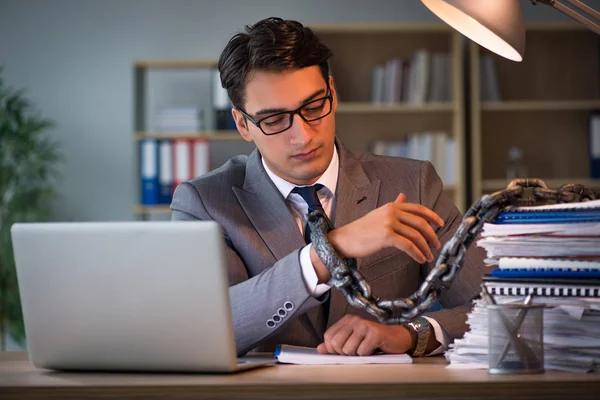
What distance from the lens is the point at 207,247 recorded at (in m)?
1.23

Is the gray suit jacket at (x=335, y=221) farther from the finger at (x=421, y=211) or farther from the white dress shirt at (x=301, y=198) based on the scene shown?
the finger at (x=421, y=211)

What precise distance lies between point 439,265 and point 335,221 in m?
0.70

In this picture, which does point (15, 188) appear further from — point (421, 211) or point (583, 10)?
point (583, 10)

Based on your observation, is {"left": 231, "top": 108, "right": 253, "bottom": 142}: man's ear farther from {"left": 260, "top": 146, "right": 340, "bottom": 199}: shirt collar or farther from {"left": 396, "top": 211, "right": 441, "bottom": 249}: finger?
{"left": 396, "top": 211, "right": 441, "bottom": 249}: finger

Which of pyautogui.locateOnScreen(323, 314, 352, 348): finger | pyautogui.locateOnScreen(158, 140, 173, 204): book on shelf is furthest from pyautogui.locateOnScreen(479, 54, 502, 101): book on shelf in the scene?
pyautogui.locateOnScreen(323, 314, 352, 348): finger

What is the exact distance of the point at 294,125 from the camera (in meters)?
1.94

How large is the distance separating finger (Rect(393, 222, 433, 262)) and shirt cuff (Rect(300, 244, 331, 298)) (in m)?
0.16

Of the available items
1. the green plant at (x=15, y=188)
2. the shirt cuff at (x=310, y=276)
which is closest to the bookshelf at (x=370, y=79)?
the green plant at (x=15, y=188)

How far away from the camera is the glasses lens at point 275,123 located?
1960mm

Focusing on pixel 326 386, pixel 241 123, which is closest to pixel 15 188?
pixel 241 123

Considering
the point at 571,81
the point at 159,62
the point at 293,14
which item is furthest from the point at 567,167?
the point at 159,62

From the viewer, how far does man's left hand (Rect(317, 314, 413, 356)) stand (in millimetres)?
1582

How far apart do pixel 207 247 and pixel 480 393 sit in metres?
0.42

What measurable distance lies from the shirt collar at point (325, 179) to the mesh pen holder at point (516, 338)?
878mm
